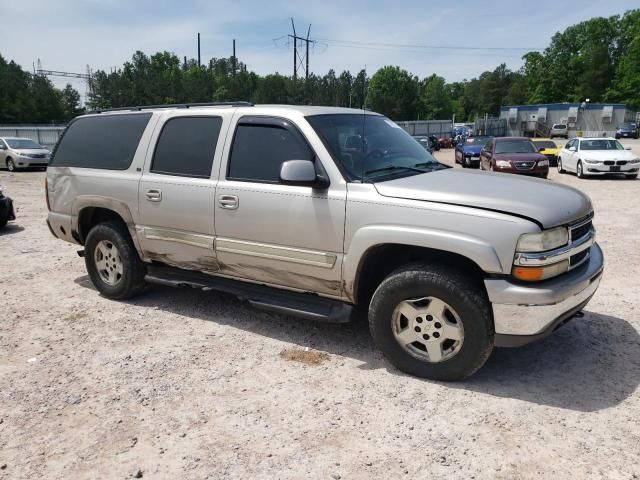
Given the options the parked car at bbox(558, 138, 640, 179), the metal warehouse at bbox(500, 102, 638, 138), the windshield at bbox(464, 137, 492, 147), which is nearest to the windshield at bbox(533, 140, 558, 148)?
the windshield at bbox(464, 137, 492, 147)

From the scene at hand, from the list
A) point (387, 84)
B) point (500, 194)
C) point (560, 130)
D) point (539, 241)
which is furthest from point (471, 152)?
point (387, 84)

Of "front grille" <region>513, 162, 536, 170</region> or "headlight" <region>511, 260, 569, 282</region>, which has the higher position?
"front grille" <region>513, 162, 536, 170</region>

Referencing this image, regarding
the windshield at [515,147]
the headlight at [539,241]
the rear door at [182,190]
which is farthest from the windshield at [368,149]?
the windshield at [515,147]

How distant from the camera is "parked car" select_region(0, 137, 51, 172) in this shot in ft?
70.8

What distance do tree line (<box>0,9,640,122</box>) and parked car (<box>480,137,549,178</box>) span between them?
3587 cm

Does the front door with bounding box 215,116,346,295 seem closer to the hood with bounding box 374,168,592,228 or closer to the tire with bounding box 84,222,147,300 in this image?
the hood with bounding box 374,168,592,228

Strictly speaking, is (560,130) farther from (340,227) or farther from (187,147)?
(340,227)

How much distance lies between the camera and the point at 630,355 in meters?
4.12

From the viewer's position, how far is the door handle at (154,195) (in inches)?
190

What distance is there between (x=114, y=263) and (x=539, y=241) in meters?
4.12

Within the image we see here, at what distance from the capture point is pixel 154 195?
485 centimetres

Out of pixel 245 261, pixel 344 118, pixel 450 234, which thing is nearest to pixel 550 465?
pixel 450 234

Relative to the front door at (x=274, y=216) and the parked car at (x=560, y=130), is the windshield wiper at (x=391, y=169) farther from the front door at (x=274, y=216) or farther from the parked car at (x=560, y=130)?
the parked car at (x=560, y=130)

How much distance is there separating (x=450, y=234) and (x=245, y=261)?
1779 mm
